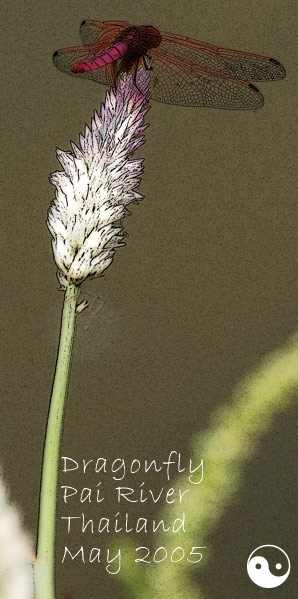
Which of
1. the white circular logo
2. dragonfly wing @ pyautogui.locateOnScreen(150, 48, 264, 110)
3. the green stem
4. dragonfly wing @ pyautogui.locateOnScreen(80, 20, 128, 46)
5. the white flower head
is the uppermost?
dragonfly wing @ pyautogui.locateOnScreen(80, 20, 128, 46)

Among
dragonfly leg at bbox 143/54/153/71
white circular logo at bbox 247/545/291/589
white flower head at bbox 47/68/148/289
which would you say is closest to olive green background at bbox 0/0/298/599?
white circular logo at bbox 247/545/291/589

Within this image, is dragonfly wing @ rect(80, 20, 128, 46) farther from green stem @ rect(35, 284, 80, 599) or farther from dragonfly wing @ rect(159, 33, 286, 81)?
green stem @ rect(35, 284, 80, 599)

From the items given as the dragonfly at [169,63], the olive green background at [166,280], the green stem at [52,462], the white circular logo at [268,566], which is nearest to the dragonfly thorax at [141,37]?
the dragonfly at [169,63]

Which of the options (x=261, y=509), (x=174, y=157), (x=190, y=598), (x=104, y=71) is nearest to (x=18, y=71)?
(x=104, y=71)

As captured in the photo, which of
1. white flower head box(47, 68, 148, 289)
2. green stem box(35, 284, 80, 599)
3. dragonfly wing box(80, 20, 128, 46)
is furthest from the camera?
dragonfly wing box(80, 20, 128, 46)

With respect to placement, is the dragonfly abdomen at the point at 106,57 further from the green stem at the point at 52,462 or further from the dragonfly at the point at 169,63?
the green stem at the point at 52,462

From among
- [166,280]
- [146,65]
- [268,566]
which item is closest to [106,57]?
[146,65]
